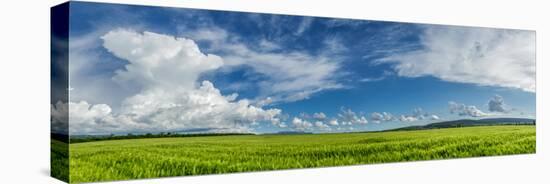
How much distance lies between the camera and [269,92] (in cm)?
1178

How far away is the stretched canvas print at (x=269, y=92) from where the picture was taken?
405 inches

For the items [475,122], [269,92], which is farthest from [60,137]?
Result: [475,122]

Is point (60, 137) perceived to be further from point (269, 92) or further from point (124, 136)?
point (269, 92)

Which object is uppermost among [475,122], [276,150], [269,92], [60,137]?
[269,92]

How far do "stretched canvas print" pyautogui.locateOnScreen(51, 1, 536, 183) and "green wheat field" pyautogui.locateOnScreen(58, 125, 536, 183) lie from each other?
0.02 m

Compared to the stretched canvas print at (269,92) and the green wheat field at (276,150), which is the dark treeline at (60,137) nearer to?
the stretched canvas print at (269,92)

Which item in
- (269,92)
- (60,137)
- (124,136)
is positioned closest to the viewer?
(60,137)

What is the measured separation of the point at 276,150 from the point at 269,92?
97 centimetres

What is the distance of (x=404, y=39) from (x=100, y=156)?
5840mm

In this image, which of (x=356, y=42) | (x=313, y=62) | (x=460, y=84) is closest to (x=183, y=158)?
(x=313, y=62)

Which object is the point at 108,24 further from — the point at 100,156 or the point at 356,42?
the point at 356,42

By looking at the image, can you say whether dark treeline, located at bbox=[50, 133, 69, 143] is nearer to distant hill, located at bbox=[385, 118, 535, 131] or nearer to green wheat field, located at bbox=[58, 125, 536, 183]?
green wheat field, located at bbox=[58, 125, 536, 183]

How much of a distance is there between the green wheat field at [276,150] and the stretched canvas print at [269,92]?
0.02 m

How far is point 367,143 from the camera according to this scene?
1270 centimetres
